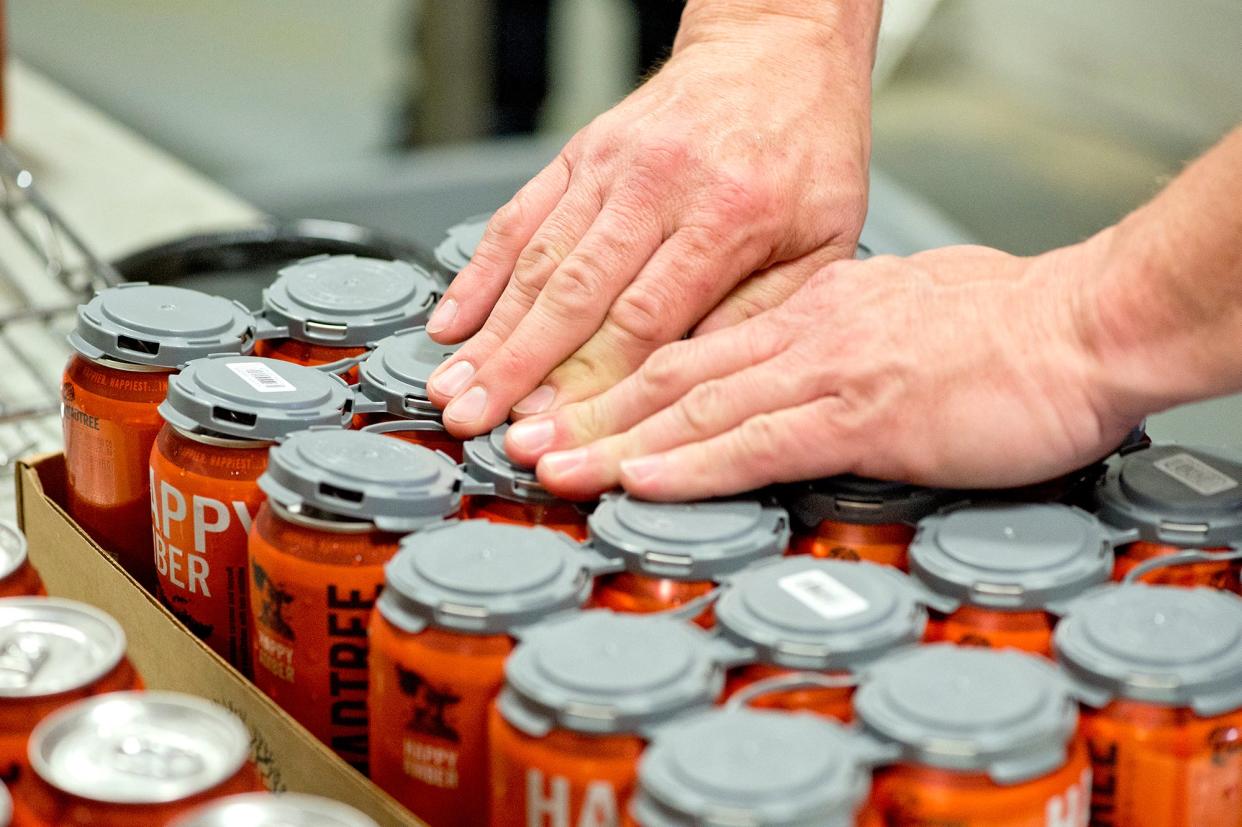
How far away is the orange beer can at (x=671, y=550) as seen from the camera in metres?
1.14

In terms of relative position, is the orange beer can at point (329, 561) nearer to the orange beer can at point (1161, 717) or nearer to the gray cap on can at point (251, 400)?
the gray cap on can at point (251, 400)

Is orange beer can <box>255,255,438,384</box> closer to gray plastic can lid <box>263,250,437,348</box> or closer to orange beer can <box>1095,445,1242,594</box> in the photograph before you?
gray plastic can lid <box>263,250,437,348</box>

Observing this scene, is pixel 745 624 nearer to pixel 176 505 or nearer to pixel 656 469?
pixel 656 469

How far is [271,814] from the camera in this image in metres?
0.88

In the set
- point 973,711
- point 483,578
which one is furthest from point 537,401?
point 973,711

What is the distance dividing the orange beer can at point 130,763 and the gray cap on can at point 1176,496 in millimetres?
675

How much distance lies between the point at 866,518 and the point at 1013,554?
5.2 inches

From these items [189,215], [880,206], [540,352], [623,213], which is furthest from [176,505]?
[880,206]

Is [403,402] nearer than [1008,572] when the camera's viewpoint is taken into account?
No

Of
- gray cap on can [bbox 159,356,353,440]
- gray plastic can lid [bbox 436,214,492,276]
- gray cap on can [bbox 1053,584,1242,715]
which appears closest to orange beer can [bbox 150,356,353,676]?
gray cap on can [bbox 159,356,353,440]

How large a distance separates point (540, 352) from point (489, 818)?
1.54ft

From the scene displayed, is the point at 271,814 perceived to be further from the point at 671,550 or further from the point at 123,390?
the point at 123,390

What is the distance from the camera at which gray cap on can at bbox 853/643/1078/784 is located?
3.04 ft

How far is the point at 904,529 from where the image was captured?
123 centimetres
